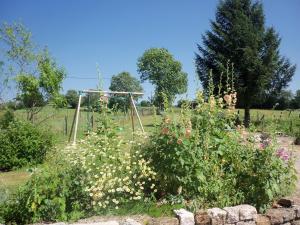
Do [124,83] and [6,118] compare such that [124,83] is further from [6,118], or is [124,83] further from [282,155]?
[282,155]

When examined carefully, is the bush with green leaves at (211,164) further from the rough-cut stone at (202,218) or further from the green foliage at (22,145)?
the green foliage at (22,145)

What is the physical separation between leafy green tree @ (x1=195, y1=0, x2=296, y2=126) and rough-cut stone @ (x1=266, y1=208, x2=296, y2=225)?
57.1 ft

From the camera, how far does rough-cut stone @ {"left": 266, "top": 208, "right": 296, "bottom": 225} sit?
470 centimetres

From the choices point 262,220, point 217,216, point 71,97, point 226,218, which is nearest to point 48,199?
point 217,216

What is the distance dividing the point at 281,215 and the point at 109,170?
2.40 meters

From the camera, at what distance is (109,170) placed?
15.4 ft

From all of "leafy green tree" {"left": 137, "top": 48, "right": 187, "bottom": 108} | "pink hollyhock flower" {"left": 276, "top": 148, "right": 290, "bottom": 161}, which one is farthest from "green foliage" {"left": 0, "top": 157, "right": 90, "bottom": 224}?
"leafy green tree" {"left": 137, "top": 48, "right": 187, "bottom": 108}

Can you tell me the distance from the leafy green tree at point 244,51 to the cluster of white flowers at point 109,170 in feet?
57.3

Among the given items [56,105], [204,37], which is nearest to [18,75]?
[56,105]

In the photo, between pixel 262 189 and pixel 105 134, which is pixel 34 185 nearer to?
pixel 105 134

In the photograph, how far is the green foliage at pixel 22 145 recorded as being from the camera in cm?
854

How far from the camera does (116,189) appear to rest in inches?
184

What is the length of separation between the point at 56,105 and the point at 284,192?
11.1 metres

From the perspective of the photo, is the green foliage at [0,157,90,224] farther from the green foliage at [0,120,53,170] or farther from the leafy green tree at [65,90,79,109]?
the leafy green tree at [65,90,79,109]
